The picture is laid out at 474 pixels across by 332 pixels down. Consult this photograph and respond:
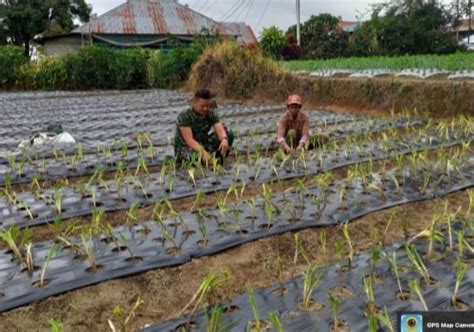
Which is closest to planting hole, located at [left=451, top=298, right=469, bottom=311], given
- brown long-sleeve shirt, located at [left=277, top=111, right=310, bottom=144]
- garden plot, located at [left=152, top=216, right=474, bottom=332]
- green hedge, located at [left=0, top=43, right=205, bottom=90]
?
garden plot, located at [left=152, top=216, right=474, bottom=332]

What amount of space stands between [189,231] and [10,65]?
54.9 feet

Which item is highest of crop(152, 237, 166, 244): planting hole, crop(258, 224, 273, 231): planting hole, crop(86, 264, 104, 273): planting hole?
crop(152, 237, 166, 244): planting hole

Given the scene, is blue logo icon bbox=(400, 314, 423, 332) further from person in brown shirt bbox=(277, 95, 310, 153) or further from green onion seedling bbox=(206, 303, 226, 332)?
person in brown shirt bbox=(277, 95, 310, 153)

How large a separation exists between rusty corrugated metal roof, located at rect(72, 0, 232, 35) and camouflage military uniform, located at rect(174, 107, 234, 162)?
17576mm

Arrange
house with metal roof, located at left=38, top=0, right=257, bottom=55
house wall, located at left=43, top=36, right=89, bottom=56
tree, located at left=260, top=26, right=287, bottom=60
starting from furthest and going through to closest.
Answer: house wall, located at left=43, top=36, right=89, bottom=56 < house with metal roof, located at left=38, top=0, right=257, bottom=55 < tree, located at left=260, top=26, right=287, bottom=60

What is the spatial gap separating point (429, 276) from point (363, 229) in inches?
31.2

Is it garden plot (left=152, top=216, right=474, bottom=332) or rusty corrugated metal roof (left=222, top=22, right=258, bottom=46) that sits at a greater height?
rusty corrugated metal roof (left=222, top=22, right=258, bottom=46)

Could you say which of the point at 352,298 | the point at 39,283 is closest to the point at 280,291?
the point at 352,298

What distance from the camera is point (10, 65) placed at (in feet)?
55.0

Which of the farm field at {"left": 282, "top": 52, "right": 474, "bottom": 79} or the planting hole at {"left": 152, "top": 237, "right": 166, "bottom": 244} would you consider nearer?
the planting hole at {"left": 152, "top": 237, "right": 166, "bottom": 244}

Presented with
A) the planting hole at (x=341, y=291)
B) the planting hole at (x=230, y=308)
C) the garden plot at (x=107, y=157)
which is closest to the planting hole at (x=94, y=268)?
the planting hole at (x=230, y=308)

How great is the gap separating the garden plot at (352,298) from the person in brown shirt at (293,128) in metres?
2.44

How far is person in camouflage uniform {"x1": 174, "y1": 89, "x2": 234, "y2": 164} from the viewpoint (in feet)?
13.1

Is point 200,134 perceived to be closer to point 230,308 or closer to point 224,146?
point 224,146
